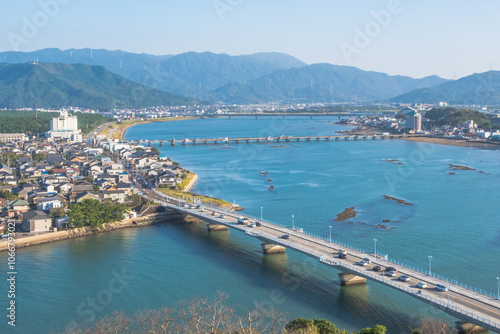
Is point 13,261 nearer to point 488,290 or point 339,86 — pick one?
point 488,290

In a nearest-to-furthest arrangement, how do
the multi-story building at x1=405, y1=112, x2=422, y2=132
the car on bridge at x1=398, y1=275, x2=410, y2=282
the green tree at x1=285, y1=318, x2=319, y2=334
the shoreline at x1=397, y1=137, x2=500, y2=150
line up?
the green tree at x1=285, y1=318, x2=319, y2=334
the car on bridge at x1=398, y1=275, x2=410, y2=282
the shoreline at x1=397, y1=137, x2=500, y2=150
the multi-story building at x1=405, y1=112, x2=422, y2=132

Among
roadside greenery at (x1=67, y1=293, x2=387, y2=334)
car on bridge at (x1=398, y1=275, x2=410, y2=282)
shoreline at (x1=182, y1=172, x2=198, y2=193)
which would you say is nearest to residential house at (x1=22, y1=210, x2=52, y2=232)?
roadside greenery at (x1=67, y1=293, x2=387, y2=334)

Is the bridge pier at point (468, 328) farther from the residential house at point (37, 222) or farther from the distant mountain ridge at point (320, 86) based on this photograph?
the distant mountain ridge at point (320, 86)

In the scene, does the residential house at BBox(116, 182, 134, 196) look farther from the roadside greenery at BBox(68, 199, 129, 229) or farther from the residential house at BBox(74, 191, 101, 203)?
Answer: the roadside greenery at BBox(68, 199, 129, 229)

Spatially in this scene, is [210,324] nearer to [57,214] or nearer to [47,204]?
[57,214]

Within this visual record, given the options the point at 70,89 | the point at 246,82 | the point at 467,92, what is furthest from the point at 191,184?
the point at 246,82

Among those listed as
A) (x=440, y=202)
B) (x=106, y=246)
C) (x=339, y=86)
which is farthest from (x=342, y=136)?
(x=339, y=86)
